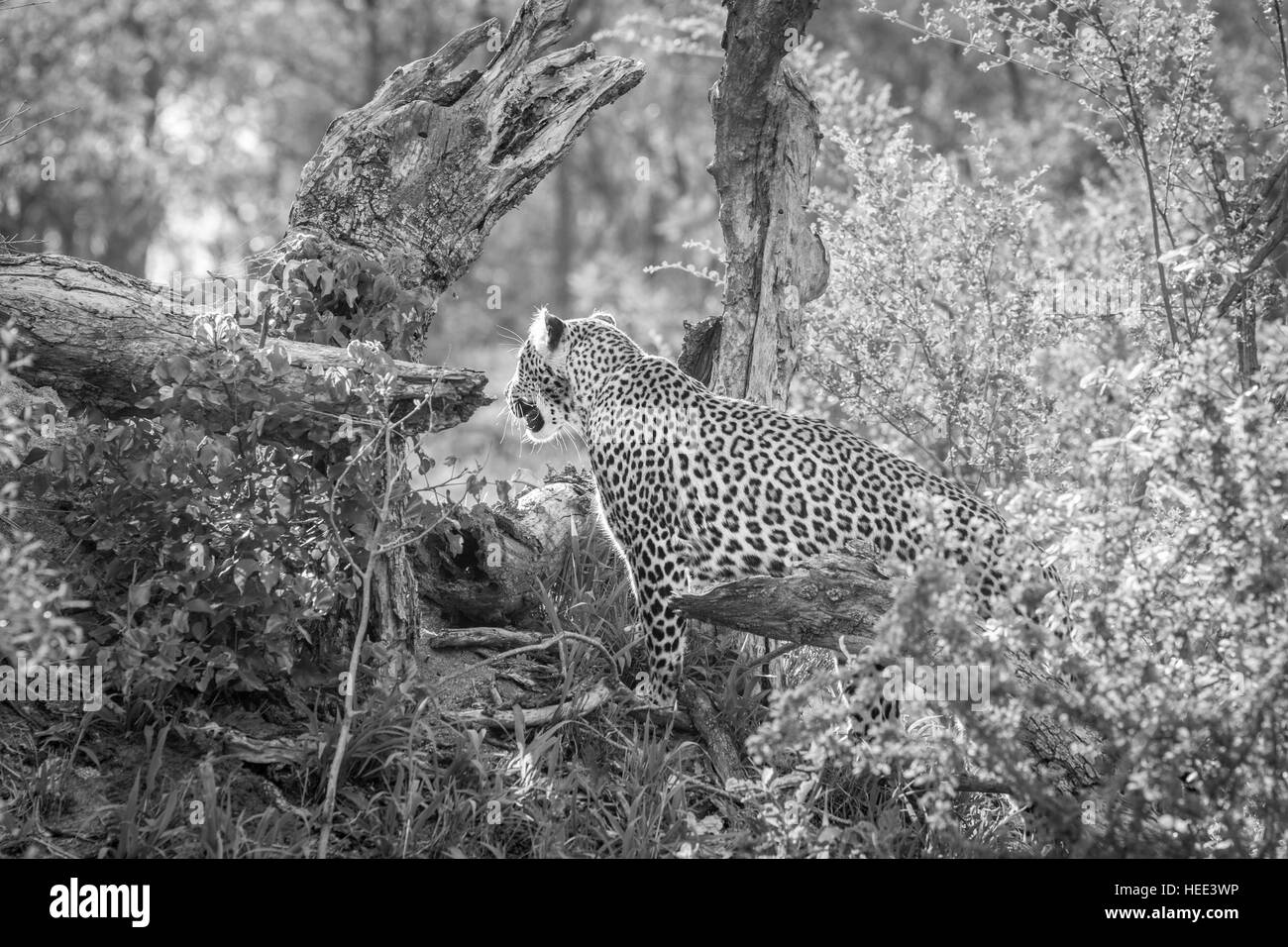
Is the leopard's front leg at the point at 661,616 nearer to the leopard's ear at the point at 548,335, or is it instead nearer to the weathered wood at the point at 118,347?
the weathered wood at the point at 118,347

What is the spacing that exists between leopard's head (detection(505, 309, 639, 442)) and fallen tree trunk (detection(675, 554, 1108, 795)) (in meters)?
2.44

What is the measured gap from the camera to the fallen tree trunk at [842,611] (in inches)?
265

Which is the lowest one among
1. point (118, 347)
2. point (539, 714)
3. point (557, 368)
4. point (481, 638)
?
point (539, 714)

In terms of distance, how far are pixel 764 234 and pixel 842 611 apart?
3.38 meters

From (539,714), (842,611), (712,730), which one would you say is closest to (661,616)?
(712,730)

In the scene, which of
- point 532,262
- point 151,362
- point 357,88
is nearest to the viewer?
point 151,362

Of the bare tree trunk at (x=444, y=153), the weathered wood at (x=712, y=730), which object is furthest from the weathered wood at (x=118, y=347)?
the weathered wood at (x=712, y=730)

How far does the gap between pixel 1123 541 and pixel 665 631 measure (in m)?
2.98

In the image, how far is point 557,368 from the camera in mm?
9062

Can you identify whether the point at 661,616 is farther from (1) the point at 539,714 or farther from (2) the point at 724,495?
(1) the point at 539,714

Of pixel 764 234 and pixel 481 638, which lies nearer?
pixel 481 638

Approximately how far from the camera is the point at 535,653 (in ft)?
28.4
